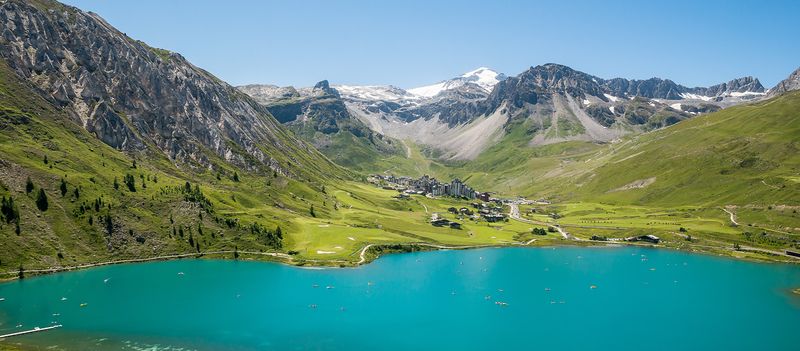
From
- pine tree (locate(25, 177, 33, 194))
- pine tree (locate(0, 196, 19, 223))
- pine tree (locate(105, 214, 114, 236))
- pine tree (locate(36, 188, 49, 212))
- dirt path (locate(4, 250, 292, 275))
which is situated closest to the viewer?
dirt path (locate(4, 250, 292, 275))

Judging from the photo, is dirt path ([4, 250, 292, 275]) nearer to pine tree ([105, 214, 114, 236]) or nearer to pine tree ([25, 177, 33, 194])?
pine tree ([105, 214, 114, 236])

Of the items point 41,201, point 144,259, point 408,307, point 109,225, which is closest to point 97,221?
point 109,225

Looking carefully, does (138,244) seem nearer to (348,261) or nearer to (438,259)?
(348,261)

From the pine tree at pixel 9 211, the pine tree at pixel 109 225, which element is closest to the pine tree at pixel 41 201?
the pine tree at pixel 9 211

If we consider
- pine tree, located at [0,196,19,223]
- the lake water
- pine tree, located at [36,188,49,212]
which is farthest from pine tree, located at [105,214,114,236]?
pine tree, located at [0,196,19,223]

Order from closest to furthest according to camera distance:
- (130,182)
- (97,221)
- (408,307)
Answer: (408,307)
(97,221)
(130,182)

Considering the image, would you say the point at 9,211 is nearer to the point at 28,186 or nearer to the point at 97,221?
the point at 28,186
